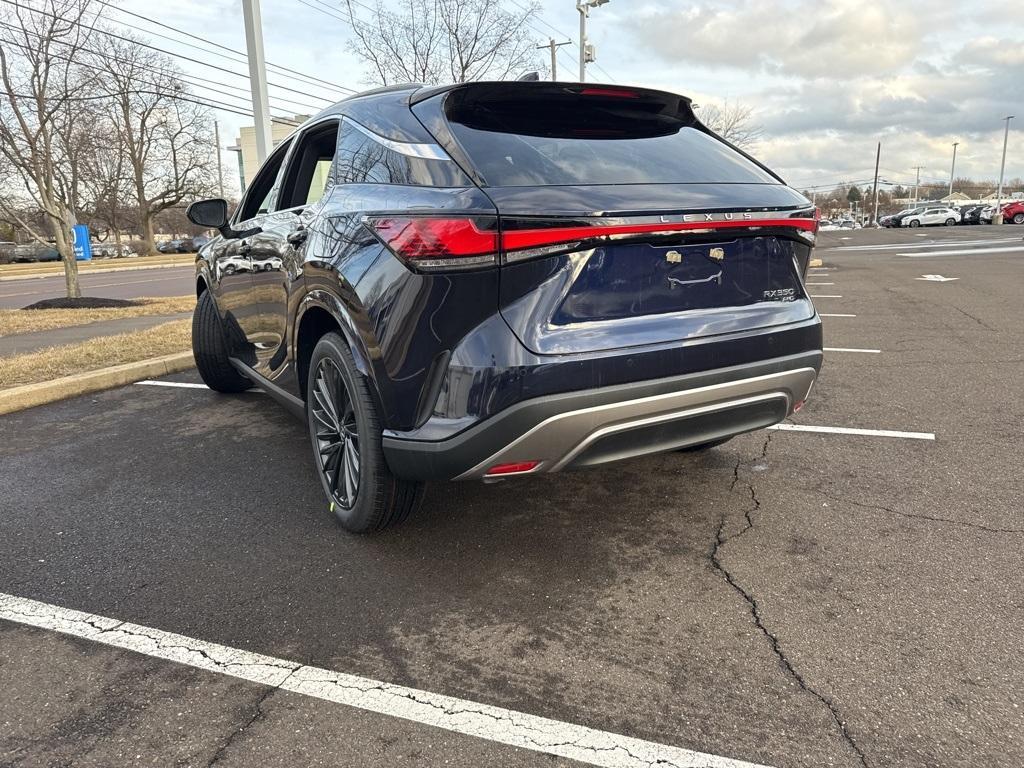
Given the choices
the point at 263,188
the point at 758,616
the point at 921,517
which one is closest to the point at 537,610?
the point at 758,616

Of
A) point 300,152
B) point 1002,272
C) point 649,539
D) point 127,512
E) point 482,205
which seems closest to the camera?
point 482,205

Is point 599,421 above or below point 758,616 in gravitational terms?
above

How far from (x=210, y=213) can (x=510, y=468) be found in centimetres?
317

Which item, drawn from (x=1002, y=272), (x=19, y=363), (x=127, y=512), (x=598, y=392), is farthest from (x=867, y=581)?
(x=1002, y=272)

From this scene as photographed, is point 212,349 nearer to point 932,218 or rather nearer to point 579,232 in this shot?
point 579,232

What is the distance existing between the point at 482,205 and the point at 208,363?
3847 mm

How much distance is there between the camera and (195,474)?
A: 4.01 m

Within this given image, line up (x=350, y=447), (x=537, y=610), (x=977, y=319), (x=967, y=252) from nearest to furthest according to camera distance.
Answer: (x=537, y=610)
(x=350, y=447)
(x=977, y=319)
(x=967, y=252)

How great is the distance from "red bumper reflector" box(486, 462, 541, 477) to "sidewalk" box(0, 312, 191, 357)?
23.1ft

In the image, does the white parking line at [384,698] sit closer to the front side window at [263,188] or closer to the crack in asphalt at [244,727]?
the crack in asphalt at [244,727]

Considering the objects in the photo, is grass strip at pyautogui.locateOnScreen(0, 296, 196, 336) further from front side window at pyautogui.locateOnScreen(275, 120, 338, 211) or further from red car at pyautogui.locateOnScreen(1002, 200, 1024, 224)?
red car at pyautogui.locateOnScreen(1002, 200, 1024, 224)

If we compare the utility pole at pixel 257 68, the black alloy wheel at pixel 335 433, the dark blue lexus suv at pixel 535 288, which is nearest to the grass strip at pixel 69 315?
the utility pole at pixel 257 68

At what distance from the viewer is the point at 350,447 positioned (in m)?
3.02

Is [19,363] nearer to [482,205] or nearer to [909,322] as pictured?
[482,205]
